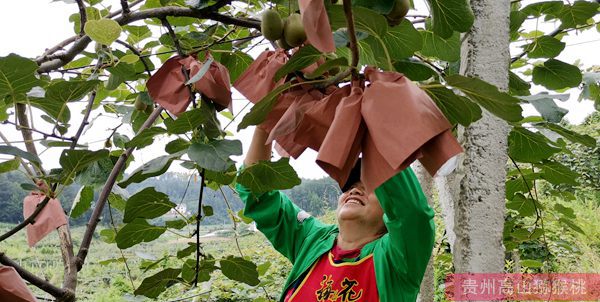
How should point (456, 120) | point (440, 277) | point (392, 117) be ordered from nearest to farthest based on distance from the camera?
point (392, 117)
point (456, 120)
point (440, 277)

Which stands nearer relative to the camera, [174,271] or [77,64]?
[174,271]

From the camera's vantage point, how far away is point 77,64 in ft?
Answer: 3.96

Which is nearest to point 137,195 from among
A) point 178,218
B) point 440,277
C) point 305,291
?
point 178,218

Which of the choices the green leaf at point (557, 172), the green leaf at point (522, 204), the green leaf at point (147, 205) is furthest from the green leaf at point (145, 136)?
the green leaf at point (522, 204)

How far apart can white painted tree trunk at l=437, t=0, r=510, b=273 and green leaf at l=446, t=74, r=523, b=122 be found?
40 cm

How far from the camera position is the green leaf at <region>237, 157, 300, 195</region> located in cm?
68

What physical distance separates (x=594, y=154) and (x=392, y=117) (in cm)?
776

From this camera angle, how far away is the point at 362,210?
1276 mm

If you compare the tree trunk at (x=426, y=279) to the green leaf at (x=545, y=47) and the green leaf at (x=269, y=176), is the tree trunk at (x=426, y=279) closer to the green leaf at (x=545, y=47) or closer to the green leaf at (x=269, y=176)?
the green leaf at (x=545, y=47)

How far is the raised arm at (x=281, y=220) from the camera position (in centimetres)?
134

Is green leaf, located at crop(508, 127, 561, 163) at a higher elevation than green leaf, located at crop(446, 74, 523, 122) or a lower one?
higher

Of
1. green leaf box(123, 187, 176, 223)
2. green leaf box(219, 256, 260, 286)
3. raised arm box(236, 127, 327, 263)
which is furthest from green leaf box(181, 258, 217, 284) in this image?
raised arm box(236, 127, 327, 263)

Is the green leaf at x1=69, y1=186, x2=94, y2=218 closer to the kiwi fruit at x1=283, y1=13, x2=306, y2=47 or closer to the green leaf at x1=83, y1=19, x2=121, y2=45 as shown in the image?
the green leaf at x1=83, y1=19, x2=121, y2=45

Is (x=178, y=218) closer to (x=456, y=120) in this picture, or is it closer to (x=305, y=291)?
(x=305, y=291)
